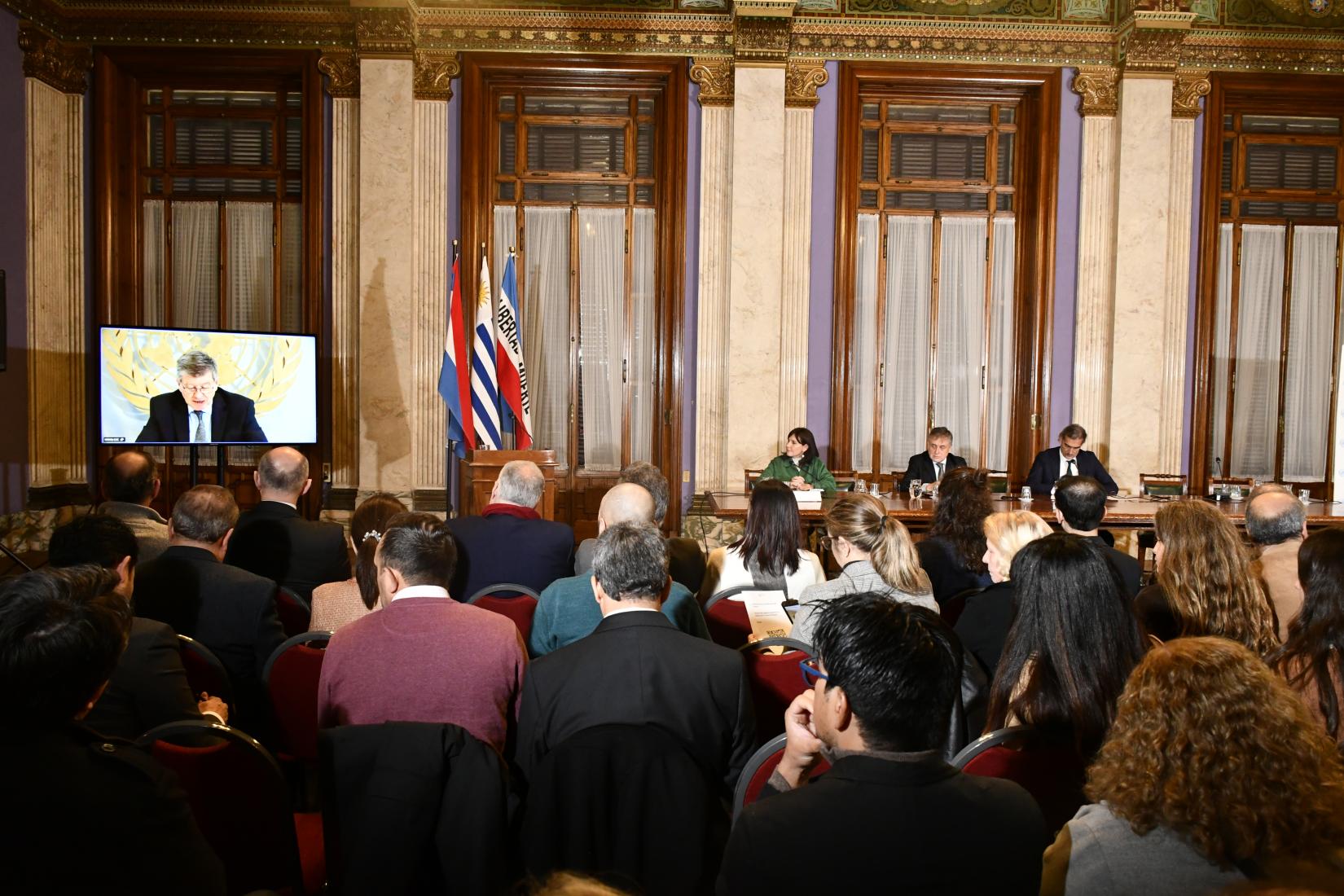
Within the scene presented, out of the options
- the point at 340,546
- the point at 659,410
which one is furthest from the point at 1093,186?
the point at 340,546

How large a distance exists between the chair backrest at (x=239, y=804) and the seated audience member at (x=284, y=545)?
1958mm

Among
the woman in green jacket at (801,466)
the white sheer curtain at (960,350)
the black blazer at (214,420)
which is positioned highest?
the white sheer curtain at (960,350)

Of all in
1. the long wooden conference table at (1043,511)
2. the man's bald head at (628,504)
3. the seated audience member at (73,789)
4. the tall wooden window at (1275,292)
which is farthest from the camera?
the tall wooden window at (1275,292)

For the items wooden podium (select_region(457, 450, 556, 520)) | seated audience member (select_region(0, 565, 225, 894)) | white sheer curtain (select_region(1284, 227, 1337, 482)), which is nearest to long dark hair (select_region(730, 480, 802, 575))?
seated audience member (select_region(0, 565, 225, 894))

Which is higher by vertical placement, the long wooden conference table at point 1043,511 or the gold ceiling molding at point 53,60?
the gold ceiling molding at point 53,60

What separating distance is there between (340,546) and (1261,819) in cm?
352

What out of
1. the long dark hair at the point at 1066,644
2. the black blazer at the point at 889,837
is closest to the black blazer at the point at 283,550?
the long dark hair at the point at 1066,644

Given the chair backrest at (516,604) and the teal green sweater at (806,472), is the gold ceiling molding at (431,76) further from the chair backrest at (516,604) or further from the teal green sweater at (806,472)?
the chair backrest at (516,604)

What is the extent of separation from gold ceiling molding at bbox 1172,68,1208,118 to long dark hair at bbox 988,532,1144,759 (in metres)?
8.32

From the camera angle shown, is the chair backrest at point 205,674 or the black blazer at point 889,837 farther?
the chair backrest at point 205,674

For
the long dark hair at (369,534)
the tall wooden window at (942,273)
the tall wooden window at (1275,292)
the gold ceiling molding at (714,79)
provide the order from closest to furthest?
the long dark hair at (369,534), the gold ceiling molding at (714,79), the tall wooden window at (942,273), the tall wooden window at (1275,292)

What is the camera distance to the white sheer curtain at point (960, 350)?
9172 millimetres

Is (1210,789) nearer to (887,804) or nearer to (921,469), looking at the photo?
(887,804)

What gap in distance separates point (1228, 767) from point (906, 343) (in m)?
8.19
